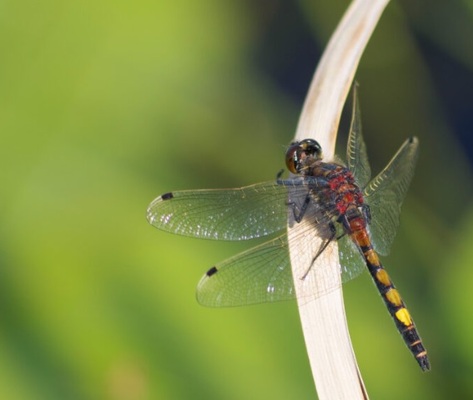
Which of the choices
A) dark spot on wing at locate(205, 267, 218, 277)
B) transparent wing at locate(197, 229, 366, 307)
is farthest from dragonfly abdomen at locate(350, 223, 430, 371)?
dark spot on wing at locate(205, 267, 218, 277)

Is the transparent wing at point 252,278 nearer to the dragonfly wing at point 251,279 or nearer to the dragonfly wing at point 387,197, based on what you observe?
the dragonfly wing at point 251,279

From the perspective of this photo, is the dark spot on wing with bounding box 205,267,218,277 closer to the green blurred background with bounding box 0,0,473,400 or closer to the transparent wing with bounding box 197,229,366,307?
the transparent wing with bounding box 197,229,366,307

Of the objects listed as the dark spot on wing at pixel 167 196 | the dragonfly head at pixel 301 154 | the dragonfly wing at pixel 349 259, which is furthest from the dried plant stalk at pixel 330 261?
the dark spot on wing at pixel 167 196

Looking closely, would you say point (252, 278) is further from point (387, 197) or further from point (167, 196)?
point (387, 197)

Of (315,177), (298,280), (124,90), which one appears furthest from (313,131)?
(124,90)

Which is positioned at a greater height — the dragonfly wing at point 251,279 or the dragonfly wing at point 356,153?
the dragonfly wing at point 356,153

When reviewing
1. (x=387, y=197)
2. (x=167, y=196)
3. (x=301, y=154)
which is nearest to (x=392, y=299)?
(x=387, y=197)
